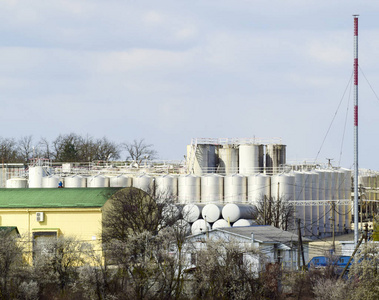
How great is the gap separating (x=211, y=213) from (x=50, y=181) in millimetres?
17969

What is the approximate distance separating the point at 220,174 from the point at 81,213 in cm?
2466

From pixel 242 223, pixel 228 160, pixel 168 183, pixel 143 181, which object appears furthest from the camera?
pixel 228 160

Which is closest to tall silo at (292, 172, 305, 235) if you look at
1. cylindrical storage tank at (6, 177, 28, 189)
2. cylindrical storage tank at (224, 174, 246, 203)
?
cylindrical storage tank at (224, 174, 246, 203)

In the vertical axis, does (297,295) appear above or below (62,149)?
below

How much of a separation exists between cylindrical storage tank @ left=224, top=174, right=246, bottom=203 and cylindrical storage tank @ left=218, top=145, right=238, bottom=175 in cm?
561

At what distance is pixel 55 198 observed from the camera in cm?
5300

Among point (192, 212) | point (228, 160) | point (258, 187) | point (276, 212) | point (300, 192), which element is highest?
point (228, 160)

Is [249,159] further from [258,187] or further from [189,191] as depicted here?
[189,191]

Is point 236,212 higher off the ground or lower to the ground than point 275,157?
lower

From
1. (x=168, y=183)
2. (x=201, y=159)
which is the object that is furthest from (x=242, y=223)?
(x=201, y=159)

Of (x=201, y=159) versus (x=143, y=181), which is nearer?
(x=143, y=181)

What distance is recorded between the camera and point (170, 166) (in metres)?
81.1

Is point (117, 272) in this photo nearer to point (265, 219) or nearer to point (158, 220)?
point (158, 220)

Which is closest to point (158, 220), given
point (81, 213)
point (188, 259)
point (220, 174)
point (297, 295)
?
point (81, 213)
